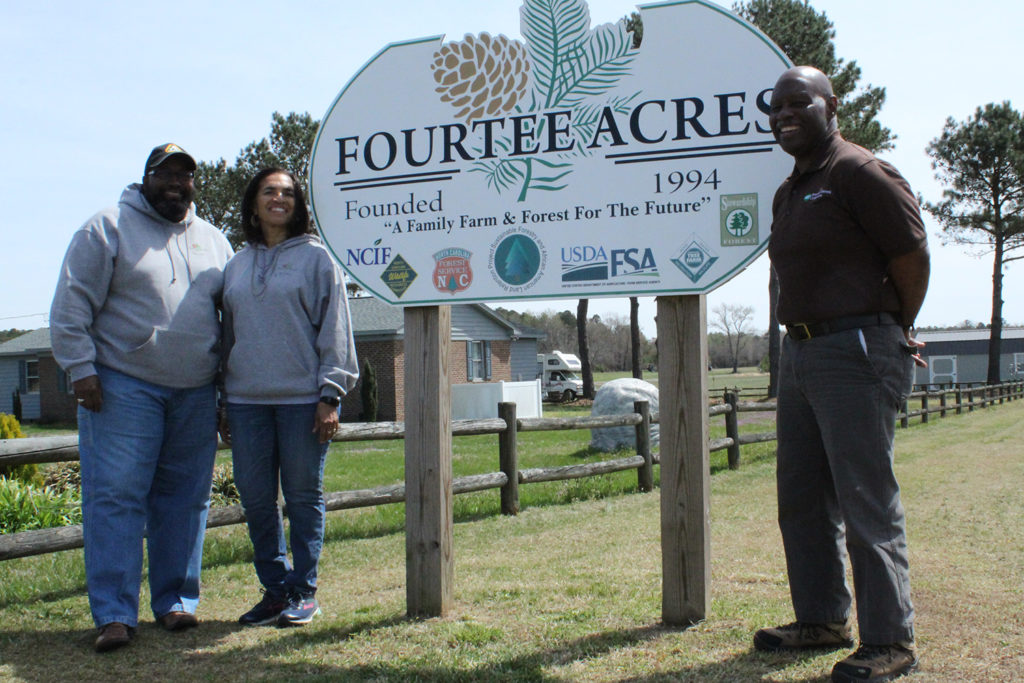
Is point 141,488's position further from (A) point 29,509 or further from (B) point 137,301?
(A) point 29,509

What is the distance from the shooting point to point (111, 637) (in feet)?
→ 11.6

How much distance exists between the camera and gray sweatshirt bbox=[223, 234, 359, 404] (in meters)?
3.72

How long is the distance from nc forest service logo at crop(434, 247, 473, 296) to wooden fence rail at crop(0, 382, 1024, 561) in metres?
0.98

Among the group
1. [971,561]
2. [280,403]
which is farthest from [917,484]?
[280,403]

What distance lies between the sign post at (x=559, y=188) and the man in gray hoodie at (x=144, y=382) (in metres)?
0.68

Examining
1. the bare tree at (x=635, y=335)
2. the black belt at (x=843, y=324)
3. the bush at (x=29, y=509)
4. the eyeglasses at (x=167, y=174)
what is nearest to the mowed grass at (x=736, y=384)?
the bare tree at (x=635, y=335)

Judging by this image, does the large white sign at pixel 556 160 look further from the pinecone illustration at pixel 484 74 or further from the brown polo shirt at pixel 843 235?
the brown polo shirt at pixel 843 235

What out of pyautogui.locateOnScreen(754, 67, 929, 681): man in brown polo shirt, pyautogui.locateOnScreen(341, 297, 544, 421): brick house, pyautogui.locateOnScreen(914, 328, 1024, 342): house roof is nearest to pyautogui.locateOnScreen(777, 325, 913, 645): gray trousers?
pyautogui.locateOnScreen(754, 67, 929, 681): man in brown polo shirt

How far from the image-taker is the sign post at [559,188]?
358cm

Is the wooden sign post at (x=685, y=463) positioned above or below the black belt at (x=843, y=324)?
below

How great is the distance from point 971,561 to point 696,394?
2.34m

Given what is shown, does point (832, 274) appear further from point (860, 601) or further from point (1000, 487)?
point (1000, 487)

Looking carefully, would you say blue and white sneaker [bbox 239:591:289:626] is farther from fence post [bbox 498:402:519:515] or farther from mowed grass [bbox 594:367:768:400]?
mowed grass [bbox 594:367:768:400]

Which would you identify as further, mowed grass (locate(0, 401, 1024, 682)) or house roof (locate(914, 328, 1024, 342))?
house roof (locate(914, 328, 1024, 342))
